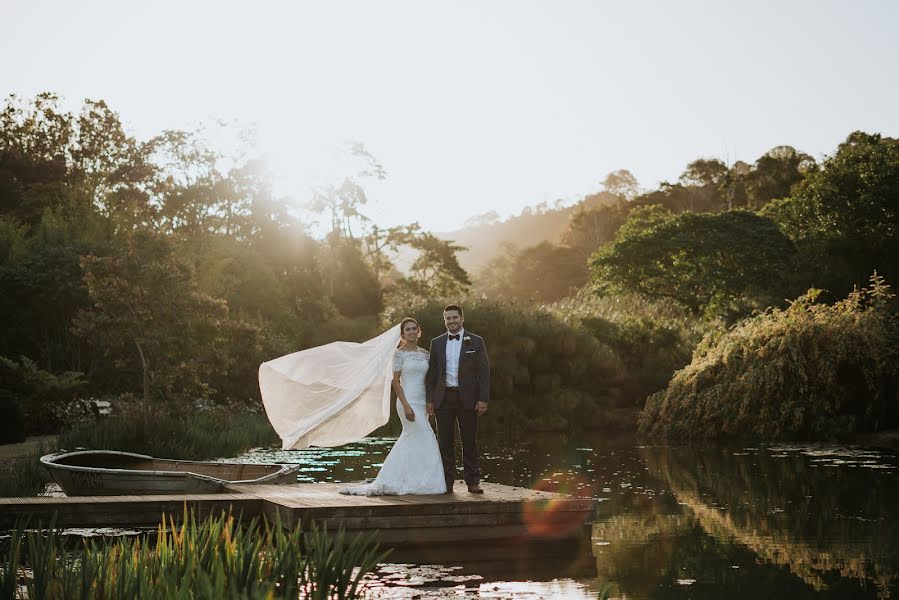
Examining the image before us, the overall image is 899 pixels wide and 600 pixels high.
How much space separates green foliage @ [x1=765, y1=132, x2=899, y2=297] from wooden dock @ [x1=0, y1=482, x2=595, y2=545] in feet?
80.7

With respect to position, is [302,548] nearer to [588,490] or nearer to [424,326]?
[588,490]

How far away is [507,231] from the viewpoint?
130m

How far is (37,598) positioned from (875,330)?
64.6 ft

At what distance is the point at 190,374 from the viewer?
22.2 m

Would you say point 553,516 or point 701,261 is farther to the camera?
point 701,261

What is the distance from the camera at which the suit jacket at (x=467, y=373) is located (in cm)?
1068

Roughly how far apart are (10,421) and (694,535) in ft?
41.2

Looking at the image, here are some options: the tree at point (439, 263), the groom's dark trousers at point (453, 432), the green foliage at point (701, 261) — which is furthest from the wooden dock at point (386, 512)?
the tree at point (439, 263)

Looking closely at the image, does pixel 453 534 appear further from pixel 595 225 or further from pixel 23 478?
pixel 595 225

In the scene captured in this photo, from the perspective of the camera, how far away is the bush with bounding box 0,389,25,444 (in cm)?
1838

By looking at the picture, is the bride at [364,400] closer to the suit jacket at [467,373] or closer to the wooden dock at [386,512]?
the suit jacket at [467,373]

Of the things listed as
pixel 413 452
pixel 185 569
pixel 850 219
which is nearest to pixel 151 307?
pixel 413 452

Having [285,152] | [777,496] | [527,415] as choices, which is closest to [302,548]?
[777,496]

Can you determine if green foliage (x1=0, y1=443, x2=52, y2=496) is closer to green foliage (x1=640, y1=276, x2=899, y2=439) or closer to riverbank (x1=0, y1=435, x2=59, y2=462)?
riverbank (x1=0, y1=435, x2=59, y2=462)
